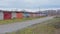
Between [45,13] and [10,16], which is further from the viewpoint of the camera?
[45,13]

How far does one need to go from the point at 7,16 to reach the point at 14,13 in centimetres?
315

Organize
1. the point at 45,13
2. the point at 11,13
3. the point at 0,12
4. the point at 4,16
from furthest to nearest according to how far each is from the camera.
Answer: the point at 45,13, the point at 11,13, the point at 4,16, the point at 0,12

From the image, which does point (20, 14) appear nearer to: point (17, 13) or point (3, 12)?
point (17, 13)

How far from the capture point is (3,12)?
34.7 metres

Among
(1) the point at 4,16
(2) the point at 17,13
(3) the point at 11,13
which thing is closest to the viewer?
(1) the point at 4,16

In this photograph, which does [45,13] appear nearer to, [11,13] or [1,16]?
[11,13]

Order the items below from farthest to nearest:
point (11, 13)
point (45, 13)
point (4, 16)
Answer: point (45, 13), point (11, 13), point (4, 16)

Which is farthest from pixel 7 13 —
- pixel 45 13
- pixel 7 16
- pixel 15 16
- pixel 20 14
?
pixel 45 13

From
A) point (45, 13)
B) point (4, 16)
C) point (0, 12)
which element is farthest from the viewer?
point (45, 13)

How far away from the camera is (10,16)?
123 feet

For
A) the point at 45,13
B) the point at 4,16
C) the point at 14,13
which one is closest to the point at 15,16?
the point at 14,13

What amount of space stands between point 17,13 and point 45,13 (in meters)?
38.3

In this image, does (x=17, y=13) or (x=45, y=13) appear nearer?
(x=17, y=13)

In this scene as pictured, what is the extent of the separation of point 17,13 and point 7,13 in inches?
184
